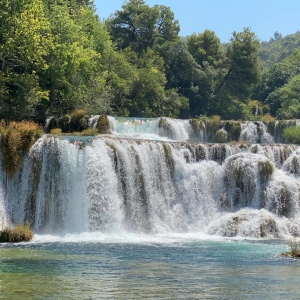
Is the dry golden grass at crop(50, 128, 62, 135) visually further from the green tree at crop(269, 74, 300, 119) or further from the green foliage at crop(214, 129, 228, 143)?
the green tree at crop(269, 74, 300, 119)

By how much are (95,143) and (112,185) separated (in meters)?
2.37

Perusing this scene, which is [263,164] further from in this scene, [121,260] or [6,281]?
[6,281]

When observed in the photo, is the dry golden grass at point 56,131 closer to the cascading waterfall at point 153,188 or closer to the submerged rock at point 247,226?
the cascading waterfall at point 153,188

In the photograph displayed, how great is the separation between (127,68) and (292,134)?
19113 mm

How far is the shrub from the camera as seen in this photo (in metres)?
53.5

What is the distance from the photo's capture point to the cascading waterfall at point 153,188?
120 feet

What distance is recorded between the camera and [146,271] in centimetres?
2241

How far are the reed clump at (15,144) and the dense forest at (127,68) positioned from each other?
899 cm

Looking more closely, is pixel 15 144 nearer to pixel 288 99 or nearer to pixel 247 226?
pixel 247 226

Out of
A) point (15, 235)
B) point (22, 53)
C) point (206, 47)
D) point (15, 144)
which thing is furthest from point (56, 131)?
point (206, 47)

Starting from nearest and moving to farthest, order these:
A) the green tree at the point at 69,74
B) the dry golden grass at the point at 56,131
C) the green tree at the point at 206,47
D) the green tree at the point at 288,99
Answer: the dry golden grass at the point at 56,131, the green tree at the point at 69,74, the green tree at the point at 288,99, the green tree at the point at 206,47

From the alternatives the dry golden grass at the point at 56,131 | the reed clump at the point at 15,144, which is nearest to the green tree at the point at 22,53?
the dry golden grass at the point at 56,131

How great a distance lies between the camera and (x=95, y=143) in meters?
38.2

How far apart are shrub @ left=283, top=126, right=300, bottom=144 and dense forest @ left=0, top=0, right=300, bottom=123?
553 inches
